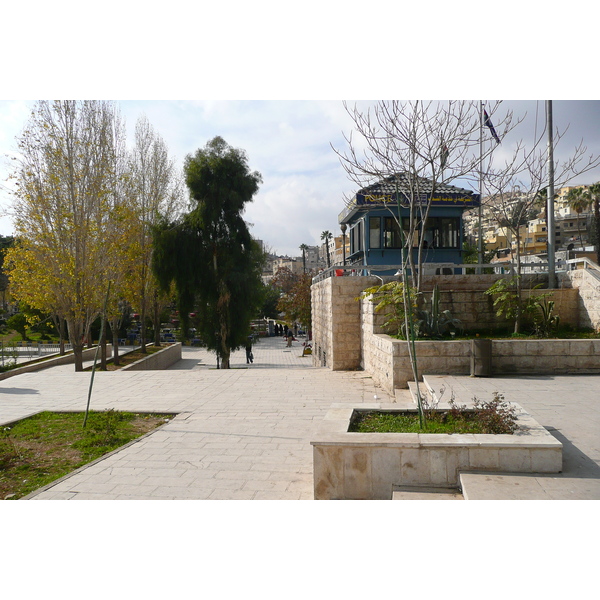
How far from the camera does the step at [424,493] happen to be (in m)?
4.20

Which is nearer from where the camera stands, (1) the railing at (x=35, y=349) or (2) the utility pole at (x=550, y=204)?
(2) the utility pole at (x=550, y=204)

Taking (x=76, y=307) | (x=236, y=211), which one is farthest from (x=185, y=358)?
(x=76, y=307)

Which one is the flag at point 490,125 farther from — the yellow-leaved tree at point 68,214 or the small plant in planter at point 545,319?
the yellow-leaved tree at point 68,214

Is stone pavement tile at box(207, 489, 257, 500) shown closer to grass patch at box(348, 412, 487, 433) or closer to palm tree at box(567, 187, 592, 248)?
grass patch at box(348, 412, 487, 433)

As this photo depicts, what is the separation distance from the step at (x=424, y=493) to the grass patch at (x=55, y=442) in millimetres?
3609

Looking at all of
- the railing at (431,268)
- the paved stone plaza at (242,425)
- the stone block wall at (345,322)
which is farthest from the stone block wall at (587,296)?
the stone block wall at (345,322)

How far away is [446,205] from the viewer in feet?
59.2

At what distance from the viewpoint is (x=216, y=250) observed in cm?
2109

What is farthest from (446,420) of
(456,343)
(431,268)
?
(431,268)

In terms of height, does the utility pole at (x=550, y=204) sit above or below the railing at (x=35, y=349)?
above

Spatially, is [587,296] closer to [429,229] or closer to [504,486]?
[429,229]

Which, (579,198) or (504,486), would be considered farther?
(579,198)

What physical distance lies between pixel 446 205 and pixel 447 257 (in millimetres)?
1950

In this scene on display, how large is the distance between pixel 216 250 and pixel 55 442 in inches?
586
